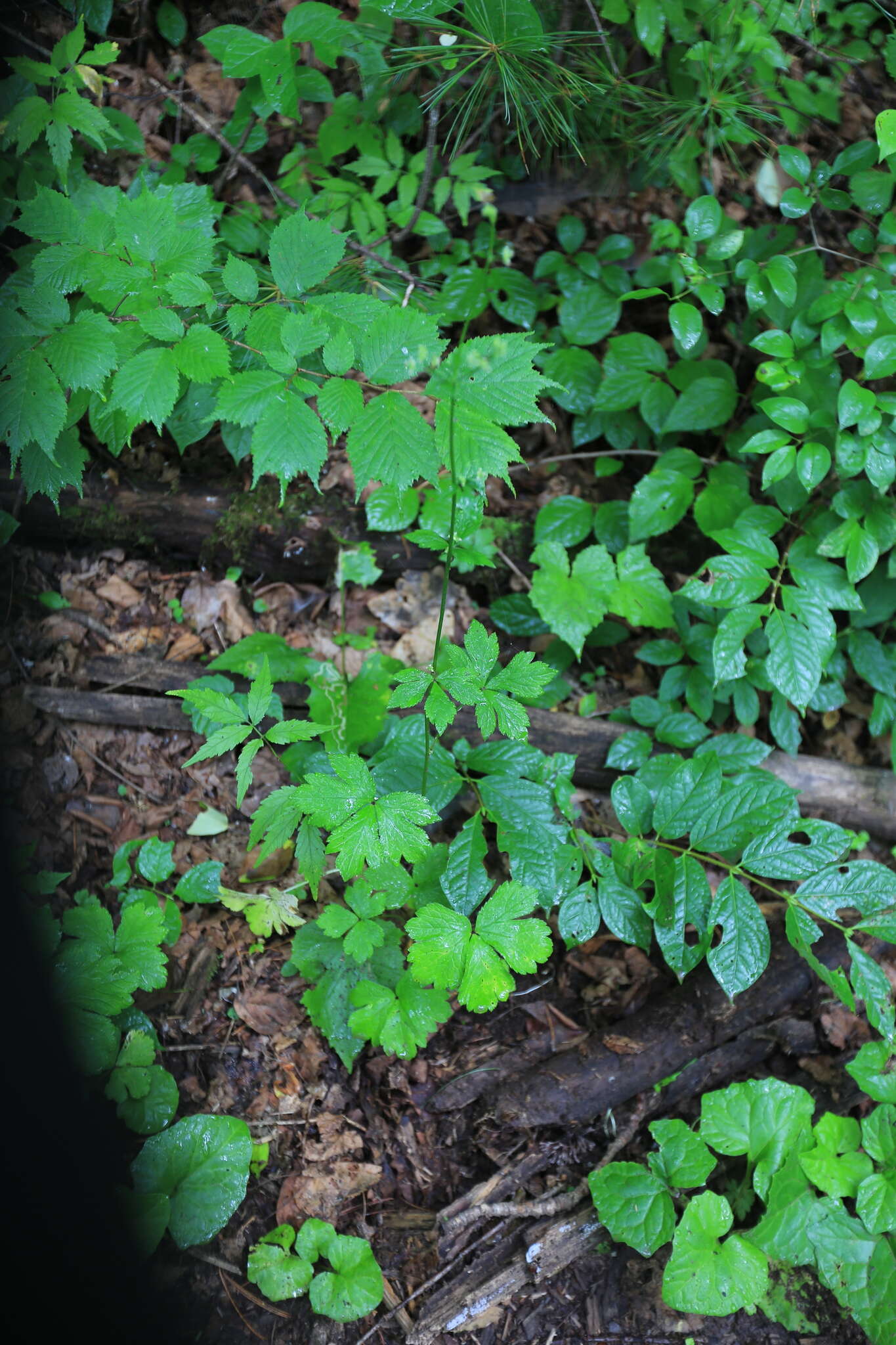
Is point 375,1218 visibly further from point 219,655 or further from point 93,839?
point 219,655

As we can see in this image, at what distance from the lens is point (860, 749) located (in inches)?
108

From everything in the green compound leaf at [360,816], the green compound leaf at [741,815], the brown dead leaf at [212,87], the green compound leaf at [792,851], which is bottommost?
the green compound leaf at [792,851]

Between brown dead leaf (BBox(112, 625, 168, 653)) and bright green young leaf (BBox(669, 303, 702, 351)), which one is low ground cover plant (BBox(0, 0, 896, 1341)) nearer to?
bright green young leaf (BBox(669, 303, 702, 351))

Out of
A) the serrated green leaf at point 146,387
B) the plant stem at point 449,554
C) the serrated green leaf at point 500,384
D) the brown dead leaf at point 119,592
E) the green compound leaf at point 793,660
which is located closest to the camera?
the plant stem at point 449,554

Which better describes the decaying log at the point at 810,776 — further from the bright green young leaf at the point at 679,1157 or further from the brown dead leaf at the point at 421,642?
the bright green young leaf at the point at 679,1157

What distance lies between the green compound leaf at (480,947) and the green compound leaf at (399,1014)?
19 centimetres

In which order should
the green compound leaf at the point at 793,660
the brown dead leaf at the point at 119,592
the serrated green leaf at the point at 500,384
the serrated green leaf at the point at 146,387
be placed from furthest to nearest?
the brown dead leaf at the point at 119,592 < the green compound leaf at the point at 793,660 < the serrated green leaf at the point at 146,387 < the serrated green leaf at the point at 500,384

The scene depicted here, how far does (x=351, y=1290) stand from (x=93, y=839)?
1261 mm

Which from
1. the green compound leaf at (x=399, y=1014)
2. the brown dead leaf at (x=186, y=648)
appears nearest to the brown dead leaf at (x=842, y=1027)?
the green compound leaf at (x=399, y=1014)

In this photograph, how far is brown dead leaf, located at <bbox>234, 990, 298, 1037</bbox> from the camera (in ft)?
6.46

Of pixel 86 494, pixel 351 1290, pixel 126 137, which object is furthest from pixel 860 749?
pixel 126 137

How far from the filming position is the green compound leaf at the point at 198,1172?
1.62m

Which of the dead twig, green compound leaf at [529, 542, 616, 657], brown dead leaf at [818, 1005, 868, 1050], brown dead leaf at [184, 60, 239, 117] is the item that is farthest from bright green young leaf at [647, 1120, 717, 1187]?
brown dead leaf at [184, 60, 239, 117]

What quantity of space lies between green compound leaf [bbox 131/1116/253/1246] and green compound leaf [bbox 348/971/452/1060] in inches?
13.7
